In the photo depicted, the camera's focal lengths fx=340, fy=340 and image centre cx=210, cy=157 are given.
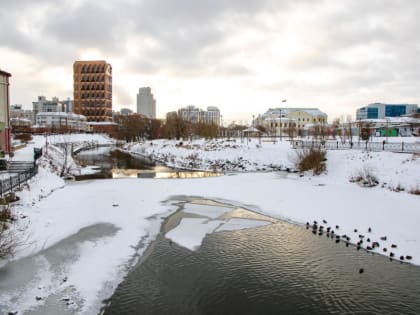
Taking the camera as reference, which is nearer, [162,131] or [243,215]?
[243,215]

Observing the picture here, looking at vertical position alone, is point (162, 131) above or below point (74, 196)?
above

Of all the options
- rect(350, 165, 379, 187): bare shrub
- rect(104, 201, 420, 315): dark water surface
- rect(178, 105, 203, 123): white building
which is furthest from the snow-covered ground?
rect(178, 105, 203, 123): white building

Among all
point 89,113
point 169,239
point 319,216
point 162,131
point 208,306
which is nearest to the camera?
point 208,306

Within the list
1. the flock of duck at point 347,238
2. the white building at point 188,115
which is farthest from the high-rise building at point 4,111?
the white building at point 188,115

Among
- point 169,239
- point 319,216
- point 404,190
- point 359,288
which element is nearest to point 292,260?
point 359,288

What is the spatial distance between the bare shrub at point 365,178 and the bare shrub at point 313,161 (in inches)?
175

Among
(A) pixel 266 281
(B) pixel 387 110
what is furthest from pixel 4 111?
(B) pixel 387 110

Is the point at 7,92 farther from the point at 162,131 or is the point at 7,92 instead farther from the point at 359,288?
the point at 162,131

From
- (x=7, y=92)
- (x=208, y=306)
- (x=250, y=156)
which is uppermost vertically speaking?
(x=7, y=92)

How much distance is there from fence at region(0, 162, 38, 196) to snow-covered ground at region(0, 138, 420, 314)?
2.34 ft

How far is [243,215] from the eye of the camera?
1870 centimetres

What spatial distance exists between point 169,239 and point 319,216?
27.0 feet

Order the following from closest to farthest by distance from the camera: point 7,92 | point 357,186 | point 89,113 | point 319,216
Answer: point 319,216 → point 357,186 → point 7,92 → point 89,113

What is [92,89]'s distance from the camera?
14425 cm
